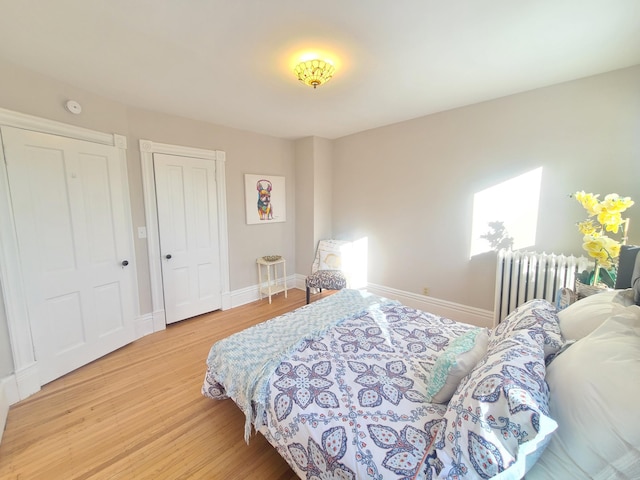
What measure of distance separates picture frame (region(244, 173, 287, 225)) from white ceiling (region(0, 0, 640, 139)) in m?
1.35

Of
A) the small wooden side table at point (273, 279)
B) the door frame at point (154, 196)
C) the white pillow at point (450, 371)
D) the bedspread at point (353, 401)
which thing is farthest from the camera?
the small wooden side table at point (273, 279)

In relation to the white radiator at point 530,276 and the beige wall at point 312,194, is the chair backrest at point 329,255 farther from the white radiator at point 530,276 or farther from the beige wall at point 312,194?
the white radiator at point 530,276

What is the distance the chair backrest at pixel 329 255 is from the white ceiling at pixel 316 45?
2.08m

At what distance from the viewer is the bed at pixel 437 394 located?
2.62 feet

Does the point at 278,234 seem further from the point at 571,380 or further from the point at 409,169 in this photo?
the point at 571,380

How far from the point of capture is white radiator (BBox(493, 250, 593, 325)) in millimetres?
2316

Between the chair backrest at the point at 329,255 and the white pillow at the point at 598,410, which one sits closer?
the white pillow at the point at 598,410

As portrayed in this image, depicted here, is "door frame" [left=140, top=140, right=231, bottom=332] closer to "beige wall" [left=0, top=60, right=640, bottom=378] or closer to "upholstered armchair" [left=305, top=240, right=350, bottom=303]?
"beige wall" [left=0, top=60, right=640, bottom=378]

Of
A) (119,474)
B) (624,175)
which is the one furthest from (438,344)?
(624,175)

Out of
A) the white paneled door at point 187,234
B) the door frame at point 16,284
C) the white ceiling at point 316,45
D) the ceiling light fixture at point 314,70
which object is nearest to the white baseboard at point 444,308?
the white ceiling at point 316,45

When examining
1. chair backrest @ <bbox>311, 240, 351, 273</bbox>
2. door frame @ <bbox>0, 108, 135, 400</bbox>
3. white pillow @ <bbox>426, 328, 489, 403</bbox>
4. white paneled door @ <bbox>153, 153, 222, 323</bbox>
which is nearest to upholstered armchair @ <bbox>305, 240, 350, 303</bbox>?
chair backrest @ <bbox>311, 240, 351, 273</bbox>

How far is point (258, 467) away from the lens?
1.50 metres

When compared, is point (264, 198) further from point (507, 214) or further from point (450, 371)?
point (450, 371)

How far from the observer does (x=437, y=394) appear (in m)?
1.25
